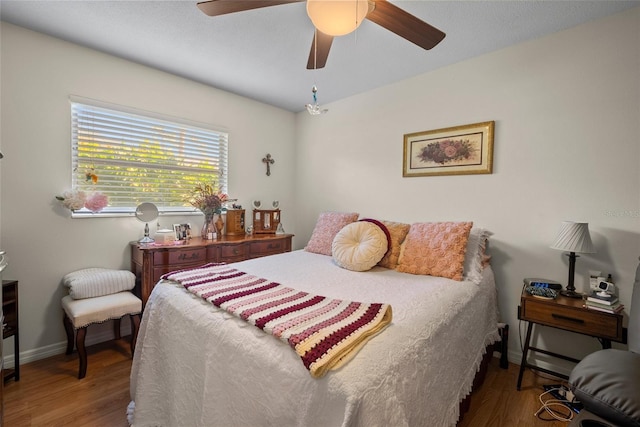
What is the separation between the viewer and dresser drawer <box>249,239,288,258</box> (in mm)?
3021

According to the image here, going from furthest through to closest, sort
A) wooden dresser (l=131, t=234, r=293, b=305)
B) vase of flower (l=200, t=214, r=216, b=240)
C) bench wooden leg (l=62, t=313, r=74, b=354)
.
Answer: vase of flower (l=200, t=214, r=216, b=240) < wooden dresser (l=131, t=234, r=293, b=305) < bench wooden leg (l=62, t=313, r=74, b=354)

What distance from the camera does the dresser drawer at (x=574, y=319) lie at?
1645 mm

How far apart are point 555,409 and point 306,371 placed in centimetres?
184

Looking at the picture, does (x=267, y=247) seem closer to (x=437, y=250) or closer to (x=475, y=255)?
(x=437, y=250)

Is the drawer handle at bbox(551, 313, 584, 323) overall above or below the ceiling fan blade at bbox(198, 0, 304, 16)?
below

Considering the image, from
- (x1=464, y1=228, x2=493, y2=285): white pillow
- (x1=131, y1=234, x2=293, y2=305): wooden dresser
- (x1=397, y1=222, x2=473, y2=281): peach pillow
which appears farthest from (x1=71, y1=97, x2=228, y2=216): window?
(x1=464, y1=228, x2=493, y2=285): white pillow

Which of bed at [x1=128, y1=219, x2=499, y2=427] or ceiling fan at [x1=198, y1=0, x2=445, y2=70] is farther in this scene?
ceiling fan at [x1=198, y1=0, x2=445, y2=70]

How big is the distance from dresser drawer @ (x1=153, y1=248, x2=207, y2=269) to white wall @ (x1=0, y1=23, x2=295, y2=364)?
0.47 metres

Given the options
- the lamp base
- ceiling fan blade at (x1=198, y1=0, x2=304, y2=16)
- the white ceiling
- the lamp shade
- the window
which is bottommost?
the lamp base

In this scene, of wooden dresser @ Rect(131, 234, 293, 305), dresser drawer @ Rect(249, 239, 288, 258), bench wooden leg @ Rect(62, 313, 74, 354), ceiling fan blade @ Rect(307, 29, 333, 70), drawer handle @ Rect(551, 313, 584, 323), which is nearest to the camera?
ceiling fan blade @ Rect(307, 29, 333, 70)

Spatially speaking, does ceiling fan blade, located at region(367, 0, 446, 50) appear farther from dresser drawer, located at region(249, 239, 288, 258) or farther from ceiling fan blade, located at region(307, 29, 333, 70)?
dresser drawer, located at region(249, 239, 288, 258)

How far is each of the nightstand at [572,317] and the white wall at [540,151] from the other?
337mm

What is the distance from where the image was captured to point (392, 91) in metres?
2.92

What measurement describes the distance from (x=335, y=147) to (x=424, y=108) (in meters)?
1.14
